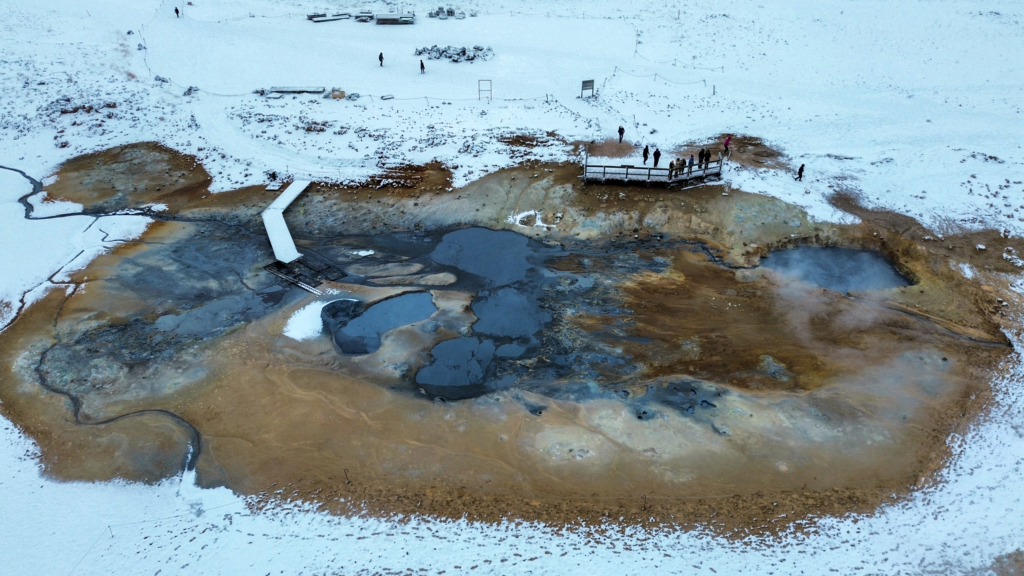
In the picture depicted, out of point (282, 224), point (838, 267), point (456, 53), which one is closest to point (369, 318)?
point (282, 224)

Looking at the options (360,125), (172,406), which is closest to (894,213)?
(360,125)

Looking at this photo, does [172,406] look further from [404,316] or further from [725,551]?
[725,551]

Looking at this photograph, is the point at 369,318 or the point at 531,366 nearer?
the point at 531,366

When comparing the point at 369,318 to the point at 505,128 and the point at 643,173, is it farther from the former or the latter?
the point at 505,128

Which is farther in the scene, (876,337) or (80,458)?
(876,337)

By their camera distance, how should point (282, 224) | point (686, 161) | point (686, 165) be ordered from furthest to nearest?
1. point (686, 161)
2. point (686, 165)
3. point (282, 224)

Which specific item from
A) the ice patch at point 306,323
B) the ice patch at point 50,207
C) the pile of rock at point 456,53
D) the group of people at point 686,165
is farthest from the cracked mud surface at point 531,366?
the pile of rock at point 456,53

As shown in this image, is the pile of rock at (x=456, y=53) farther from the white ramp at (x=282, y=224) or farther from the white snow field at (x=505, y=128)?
the white ramp at (x=282, y=224)
